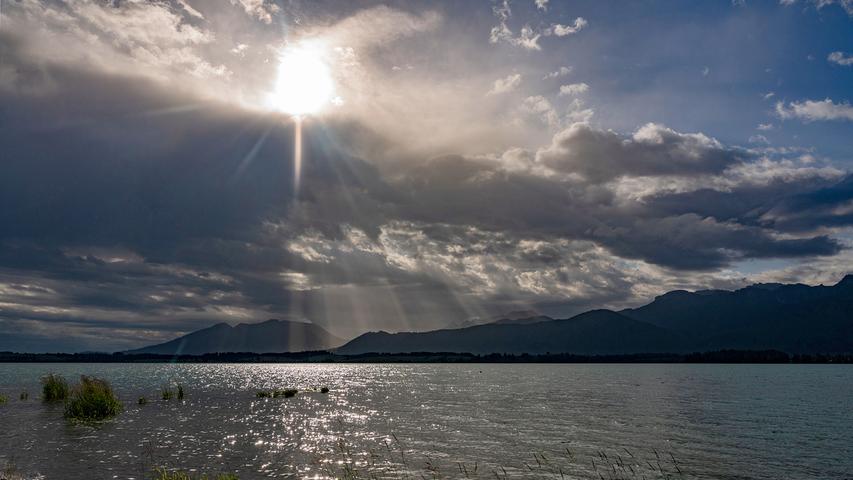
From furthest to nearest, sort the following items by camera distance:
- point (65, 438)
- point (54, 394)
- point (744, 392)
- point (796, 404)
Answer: point (744, 392), point (796, 404), point (54, 394), point (65, 438)

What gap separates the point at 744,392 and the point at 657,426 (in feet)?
240

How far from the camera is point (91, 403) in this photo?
7288cm

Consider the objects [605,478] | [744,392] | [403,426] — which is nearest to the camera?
[605,478]

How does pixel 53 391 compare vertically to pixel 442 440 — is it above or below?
above

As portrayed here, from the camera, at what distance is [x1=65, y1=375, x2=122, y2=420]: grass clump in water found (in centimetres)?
7238

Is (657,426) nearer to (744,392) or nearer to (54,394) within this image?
(744,392)

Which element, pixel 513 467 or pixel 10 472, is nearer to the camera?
pixel 10 472

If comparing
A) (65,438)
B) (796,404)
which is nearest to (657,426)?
(796,404)

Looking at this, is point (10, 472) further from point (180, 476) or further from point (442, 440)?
point (442, 440)

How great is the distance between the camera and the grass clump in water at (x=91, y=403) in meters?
72.4

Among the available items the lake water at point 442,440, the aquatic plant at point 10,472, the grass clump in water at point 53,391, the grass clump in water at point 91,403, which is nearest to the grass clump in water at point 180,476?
the lake water at point 442,440

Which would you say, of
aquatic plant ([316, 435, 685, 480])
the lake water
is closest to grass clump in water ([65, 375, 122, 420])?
the lake water

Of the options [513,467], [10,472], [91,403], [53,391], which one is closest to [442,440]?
[513,467]

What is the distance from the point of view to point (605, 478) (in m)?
41.0
